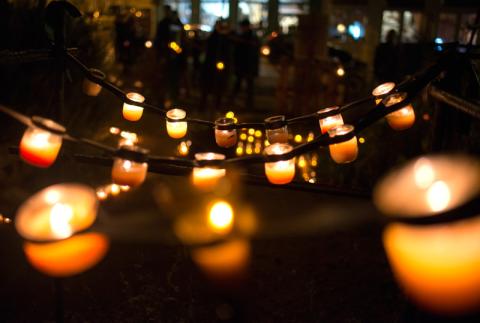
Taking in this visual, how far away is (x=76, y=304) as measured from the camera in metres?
3.73

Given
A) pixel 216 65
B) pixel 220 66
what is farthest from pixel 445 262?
pixel 220 66

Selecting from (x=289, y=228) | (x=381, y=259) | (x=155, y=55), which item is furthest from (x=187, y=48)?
(x=381, y=259)

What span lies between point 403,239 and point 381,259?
299 cm

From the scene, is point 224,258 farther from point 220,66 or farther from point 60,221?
point 220,66

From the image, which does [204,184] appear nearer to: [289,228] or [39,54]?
[39,54]

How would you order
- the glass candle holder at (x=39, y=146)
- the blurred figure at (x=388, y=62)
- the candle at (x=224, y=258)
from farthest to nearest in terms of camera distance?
1. the blurred figure at (x=388, y=62)
2. the candle at (x=224, y=258)
3. the glass candle holder at (x=39, y=146)

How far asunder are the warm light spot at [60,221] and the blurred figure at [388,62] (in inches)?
264

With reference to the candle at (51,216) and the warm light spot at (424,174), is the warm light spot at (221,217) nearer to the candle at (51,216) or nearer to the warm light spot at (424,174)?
the candle at (51,216)

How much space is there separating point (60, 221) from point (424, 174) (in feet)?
4.69

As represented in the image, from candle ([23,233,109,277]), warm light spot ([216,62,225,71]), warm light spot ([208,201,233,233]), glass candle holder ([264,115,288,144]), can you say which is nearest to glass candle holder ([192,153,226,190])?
glass candle holder ([264,115,288,144])

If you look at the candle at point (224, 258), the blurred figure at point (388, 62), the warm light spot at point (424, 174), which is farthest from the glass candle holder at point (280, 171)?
the blurred figure at point (388, 62)

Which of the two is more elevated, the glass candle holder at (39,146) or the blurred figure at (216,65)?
the glass candle holder at (39,146)

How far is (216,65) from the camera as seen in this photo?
11344mm

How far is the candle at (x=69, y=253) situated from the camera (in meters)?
3.95
